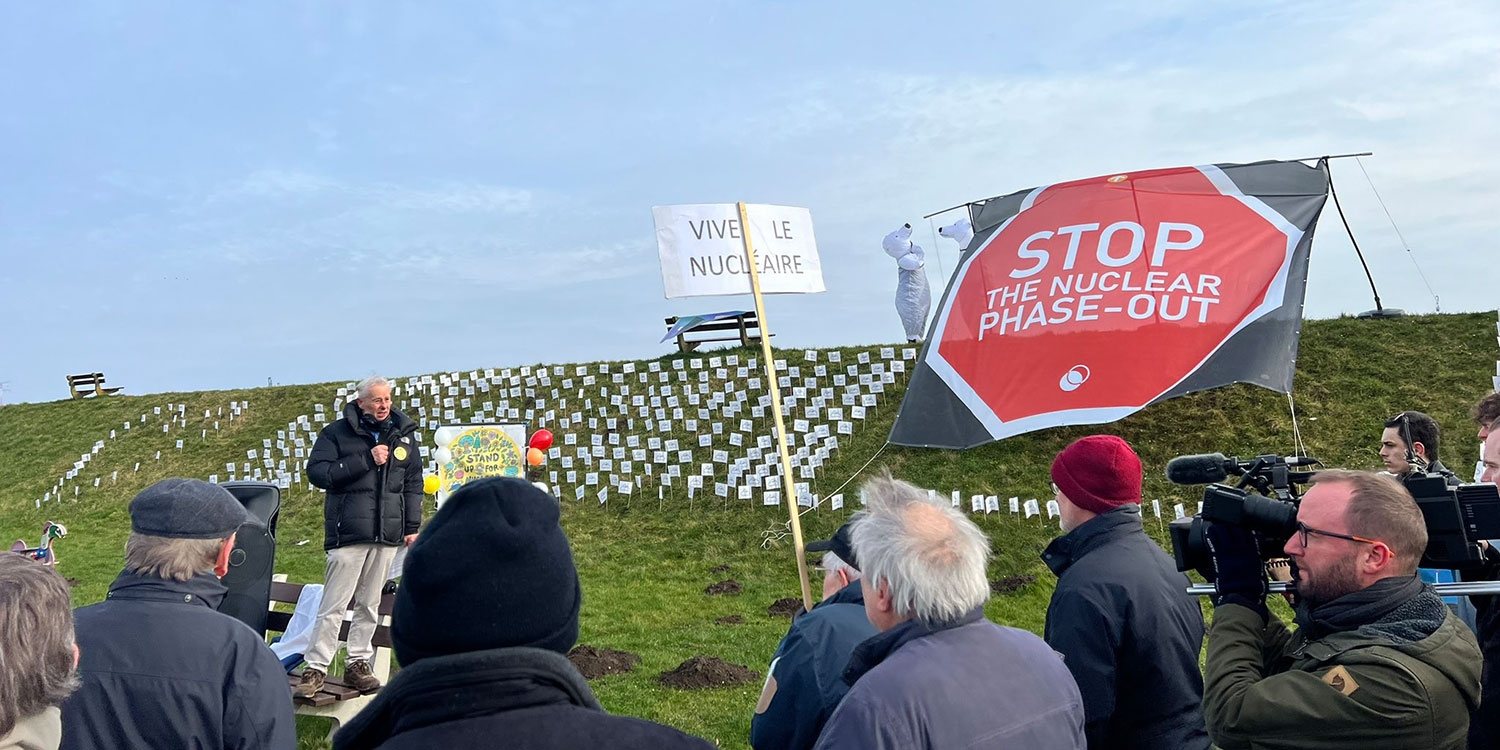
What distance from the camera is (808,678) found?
256 cm

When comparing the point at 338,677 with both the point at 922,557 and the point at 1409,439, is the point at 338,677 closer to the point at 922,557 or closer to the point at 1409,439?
the point at 922,557

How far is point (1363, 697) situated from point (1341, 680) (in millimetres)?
51

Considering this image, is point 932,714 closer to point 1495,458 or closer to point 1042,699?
point 1042,699

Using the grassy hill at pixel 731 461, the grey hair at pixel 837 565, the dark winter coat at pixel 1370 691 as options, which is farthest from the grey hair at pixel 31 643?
the grassy hill at pixel 731 461

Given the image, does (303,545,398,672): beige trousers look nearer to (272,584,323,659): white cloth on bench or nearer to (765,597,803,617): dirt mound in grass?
(272,584,323,659): white cloth on bench

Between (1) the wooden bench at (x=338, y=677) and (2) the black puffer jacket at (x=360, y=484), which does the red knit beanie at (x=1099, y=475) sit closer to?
(1) the wooden bench at (x=338, y=677)

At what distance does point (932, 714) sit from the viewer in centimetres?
192

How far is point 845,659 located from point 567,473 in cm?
1371

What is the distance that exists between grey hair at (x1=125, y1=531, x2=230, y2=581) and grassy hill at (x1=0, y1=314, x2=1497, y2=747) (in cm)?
345

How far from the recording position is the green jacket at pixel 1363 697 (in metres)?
2.04

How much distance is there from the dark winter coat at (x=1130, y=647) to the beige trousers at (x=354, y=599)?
4873 millimetres

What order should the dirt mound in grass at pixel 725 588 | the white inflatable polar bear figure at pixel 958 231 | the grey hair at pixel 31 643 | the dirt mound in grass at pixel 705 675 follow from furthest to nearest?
the white inflatable polar bear figure at pixel 958 231 → the dirt mound in grass at pixel 725 588 → the dirt mound in grass at pixel 705 675 → the grey hair at pixel 31 643

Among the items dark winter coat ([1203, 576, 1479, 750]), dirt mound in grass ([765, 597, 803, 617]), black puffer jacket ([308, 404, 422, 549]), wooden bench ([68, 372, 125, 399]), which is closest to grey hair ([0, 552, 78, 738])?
dark winter coat ([1203, 576, 1479, 750])

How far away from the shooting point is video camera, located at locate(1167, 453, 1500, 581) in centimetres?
229
